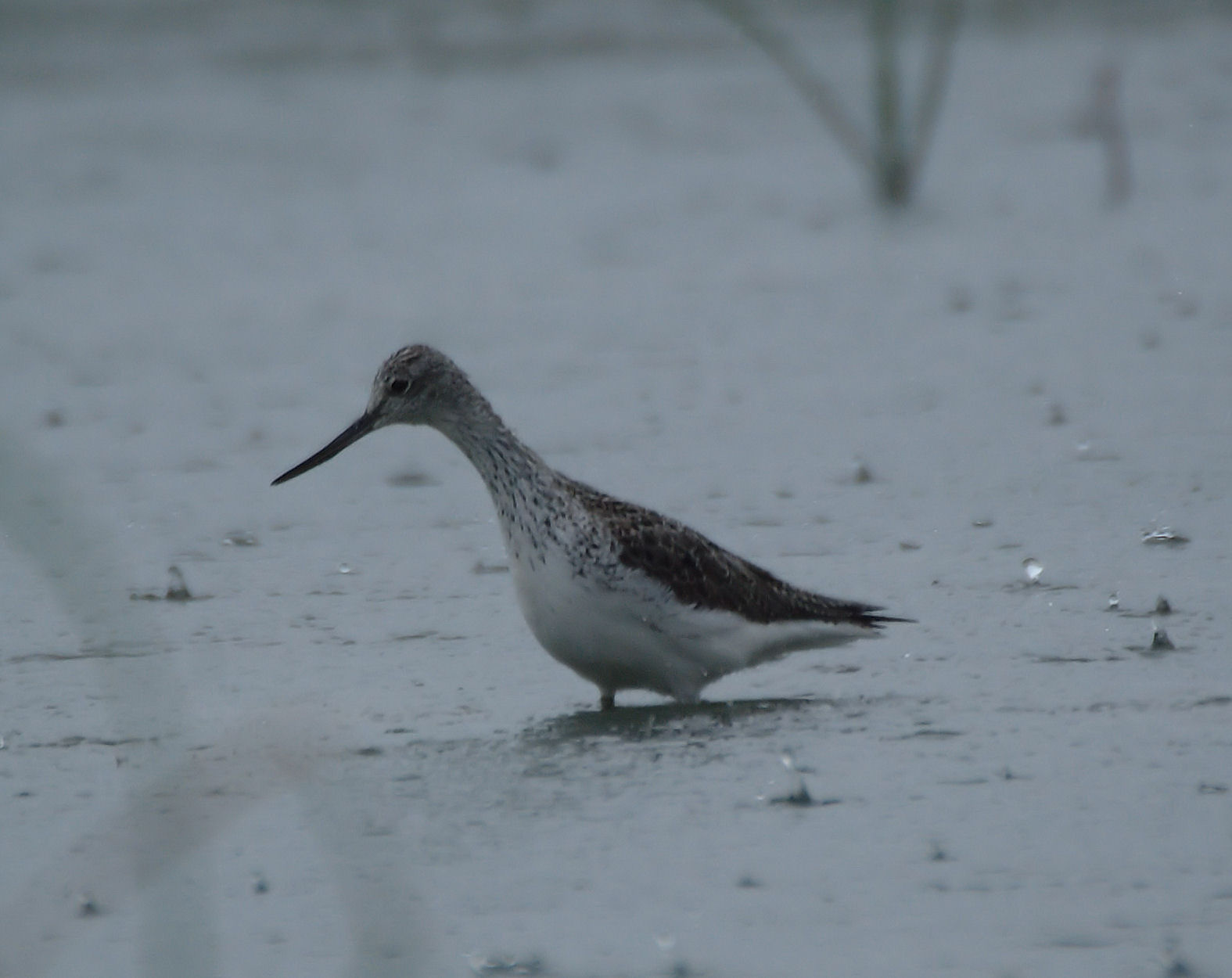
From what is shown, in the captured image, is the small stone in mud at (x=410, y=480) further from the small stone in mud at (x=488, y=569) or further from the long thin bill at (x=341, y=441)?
the long thin bill at (x=341, y=441)

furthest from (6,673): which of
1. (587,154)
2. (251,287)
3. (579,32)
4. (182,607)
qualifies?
(579,32)

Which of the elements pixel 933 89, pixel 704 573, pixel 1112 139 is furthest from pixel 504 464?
pixel 1112 139

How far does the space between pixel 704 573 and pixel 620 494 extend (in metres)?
1.67

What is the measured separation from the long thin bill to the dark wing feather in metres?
0.50

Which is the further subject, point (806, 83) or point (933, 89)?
point (806, 83)

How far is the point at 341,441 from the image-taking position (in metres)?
4.92

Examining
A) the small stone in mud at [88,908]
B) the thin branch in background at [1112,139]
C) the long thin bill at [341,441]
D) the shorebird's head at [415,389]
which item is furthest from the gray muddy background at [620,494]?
the shorebird's head at [415,389]

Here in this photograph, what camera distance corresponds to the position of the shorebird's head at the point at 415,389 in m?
4.77

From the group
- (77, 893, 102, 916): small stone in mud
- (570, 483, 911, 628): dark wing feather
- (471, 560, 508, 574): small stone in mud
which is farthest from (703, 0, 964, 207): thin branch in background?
(77, 893, 102, 916): small stone in mud

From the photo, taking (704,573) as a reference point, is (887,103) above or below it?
above

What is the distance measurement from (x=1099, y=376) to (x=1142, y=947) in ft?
14.4

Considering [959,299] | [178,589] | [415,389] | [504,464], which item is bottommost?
[178,589]

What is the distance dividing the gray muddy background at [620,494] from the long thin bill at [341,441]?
392 mm

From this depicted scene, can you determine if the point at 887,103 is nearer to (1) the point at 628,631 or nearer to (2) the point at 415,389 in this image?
(2) the point at 415,389
